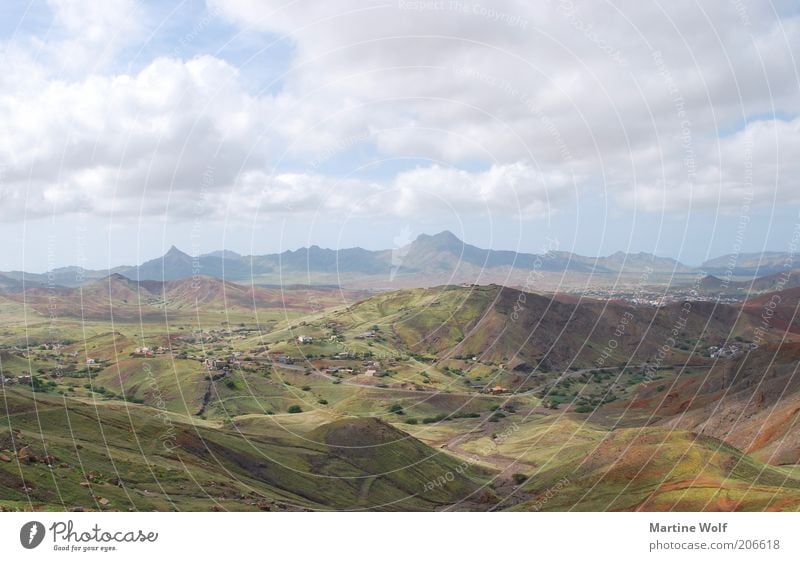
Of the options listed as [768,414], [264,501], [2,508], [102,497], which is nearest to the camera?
[2,508]

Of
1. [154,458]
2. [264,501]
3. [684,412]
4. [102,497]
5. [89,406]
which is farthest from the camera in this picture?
[684,412]

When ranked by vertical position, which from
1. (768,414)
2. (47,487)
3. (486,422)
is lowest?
(486,422)

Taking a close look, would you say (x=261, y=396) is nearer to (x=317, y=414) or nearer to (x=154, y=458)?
(x=317, y=414)

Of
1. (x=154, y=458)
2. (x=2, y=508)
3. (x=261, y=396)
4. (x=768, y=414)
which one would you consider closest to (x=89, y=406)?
(x=154, y=458)

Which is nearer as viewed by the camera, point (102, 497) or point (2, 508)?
point (2, 508)

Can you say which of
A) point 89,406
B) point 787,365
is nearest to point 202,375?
point 89,406

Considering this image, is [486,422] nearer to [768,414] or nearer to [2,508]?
[768,414]

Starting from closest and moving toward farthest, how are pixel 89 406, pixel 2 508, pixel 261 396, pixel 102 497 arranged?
pixel 2 508 → pixel 102 497 → pixel 89 406 → pixel 261 396

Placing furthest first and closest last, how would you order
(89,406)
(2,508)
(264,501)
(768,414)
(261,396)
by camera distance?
1. (261,396)
2. (768,414)
3. (89,406)
4. (264,501)
5. (2,508)

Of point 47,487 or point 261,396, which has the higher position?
point 47,487
